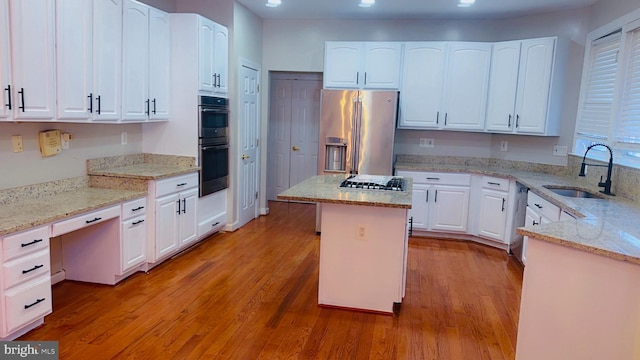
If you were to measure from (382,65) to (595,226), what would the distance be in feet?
11.0

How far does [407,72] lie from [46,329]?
4353 mm

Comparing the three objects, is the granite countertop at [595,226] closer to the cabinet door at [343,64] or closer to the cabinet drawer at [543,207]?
the cabinet drawer at [543,207]

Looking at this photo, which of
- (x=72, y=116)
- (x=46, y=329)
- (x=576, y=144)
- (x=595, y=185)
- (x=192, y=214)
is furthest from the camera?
(x=576, y=144)

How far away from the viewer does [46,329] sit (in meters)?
2.79

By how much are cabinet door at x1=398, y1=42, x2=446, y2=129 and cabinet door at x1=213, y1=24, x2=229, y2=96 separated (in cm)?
208

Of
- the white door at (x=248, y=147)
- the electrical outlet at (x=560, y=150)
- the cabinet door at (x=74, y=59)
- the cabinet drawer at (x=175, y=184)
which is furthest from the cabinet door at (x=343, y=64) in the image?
the cabinet door at (x=74, y=59)

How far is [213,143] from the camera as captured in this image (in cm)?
475

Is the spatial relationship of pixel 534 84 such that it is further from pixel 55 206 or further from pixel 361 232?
pixel 55 206

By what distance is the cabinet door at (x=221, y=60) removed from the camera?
475 centimetres

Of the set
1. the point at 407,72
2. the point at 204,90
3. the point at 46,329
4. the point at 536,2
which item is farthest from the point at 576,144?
the point at 46,329

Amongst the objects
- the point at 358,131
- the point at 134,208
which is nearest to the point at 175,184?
the point at 134,208

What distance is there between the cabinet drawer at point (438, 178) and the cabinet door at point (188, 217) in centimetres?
238

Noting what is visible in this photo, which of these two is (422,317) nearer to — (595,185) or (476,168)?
(595,185)

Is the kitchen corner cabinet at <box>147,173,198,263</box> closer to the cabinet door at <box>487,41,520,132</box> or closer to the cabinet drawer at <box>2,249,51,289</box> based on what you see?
the cabinet drawer at <box>2,249,51,289</box>
